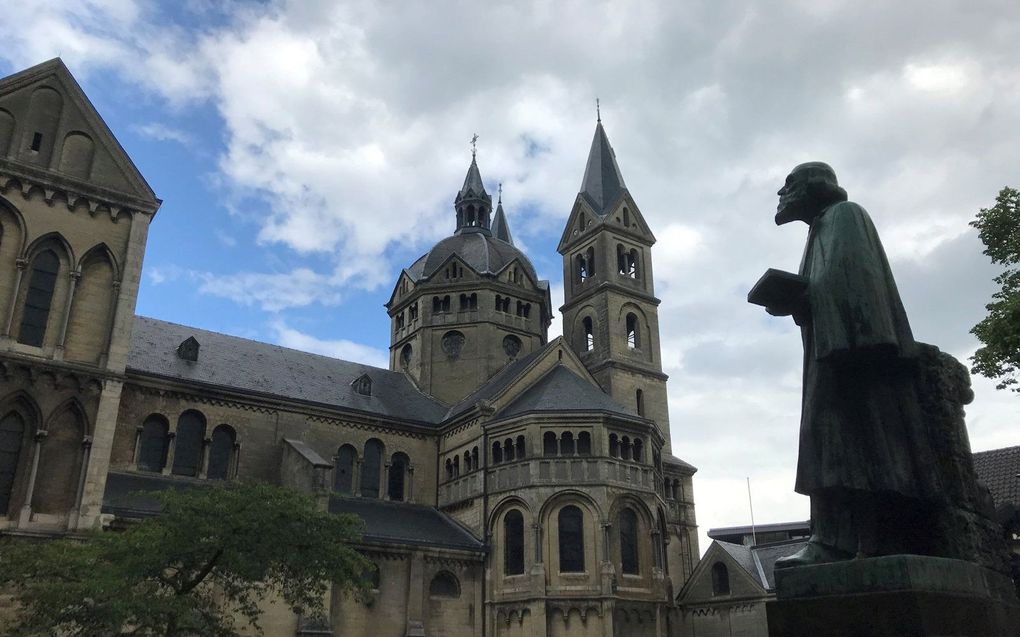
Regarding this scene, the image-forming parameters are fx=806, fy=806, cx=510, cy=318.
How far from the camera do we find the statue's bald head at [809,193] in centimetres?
770

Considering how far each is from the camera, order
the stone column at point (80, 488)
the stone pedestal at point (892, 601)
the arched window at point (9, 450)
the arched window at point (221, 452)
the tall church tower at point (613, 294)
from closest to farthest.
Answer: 1. the stone pedestal at point (892, 601)
2. the arched window at point (9, 450)
3. the stone column at point (80, 488)
4. the arched window at point (221, 452)
5. the tall church tower at point (613, 294)

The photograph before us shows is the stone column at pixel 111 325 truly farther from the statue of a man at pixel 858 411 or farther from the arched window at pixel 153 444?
the statue of a man at pixel 858 411

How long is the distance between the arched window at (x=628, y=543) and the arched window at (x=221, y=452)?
1698 cm

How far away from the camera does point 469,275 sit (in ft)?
157

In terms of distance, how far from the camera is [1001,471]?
3159 centimetres

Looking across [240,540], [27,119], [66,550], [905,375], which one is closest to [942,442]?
[905,375]

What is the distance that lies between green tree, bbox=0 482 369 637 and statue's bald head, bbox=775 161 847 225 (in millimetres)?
16417

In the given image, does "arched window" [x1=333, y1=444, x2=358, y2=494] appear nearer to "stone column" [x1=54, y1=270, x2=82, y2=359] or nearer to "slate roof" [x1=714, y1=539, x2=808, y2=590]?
"stone column" [x1=54, y1=270, x2=82, y2=359]

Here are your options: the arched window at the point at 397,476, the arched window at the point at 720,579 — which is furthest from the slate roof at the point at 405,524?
the arched window at the point at 720,579

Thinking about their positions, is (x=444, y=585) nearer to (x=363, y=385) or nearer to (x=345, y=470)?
(x=345, y=470)

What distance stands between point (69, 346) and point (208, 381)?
26.9 feet

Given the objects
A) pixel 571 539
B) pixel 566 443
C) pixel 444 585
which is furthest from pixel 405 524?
pixel 566 443

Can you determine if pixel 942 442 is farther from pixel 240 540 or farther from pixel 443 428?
pixel 443 428

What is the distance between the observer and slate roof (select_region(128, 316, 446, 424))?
3578 cm
